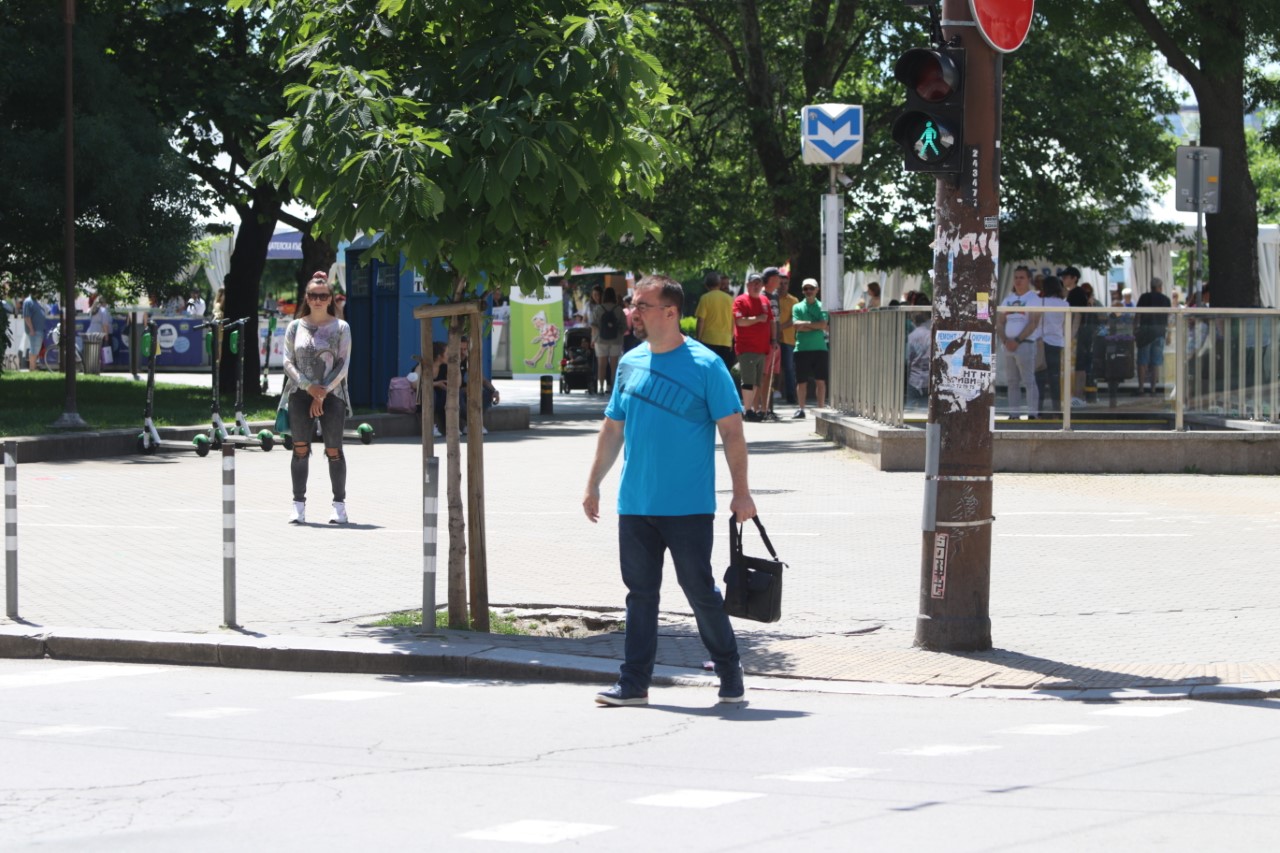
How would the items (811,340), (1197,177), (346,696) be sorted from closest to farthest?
1. (346,696)
2. (1197,177)
3. (811,340)

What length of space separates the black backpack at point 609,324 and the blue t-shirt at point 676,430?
2388 cm

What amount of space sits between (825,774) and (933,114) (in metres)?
3.68

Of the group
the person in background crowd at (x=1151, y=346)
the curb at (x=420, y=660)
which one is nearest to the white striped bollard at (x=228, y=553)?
the curb at (x=420, y=660)

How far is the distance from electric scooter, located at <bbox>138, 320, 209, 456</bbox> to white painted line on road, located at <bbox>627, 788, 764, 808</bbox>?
554 inches

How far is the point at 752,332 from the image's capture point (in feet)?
79.2

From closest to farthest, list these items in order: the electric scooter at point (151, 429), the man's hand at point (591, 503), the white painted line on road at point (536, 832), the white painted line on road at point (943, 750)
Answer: the white painted line on road at point (536, 832) < the white painted line on road at point (943, 750) < the man's hand at point (591, 503) < the electric scooter at point (151, 429)

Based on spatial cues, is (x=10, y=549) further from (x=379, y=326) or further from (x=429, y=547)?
(x=379, y=326)

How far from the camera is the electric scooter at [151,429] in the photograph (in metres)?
19.4

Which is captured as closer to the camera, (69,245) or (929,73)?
(929,73)

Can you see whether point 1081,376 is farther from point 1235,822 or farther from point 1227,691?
point 1235,822

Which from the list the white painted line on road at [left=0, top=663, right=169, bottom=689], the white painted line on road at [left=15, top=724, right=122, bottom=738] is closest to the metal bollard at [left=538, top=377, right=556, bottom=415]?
the white painted line on road at [left=0, top=663, right=169, bottom=689]

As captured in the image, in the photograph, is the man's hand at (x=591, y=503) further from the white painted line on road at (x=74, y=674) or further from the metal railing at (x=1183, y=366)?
the metal railing at (x=1183, y=366)

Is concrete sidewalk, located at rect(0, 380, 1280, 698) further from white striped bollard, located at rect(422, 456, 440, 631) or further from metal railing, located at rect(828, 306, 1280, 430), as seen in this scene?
metal railing, located at rect(828, 306, 1280, 430)

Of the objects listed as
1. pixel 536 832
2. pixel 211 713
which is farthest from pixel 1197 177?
pixel 536 832
